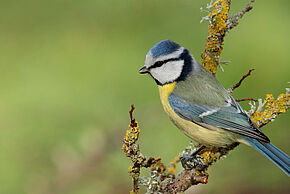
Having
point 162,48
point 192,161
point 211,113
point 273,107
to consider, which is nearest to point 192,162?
point 192,161

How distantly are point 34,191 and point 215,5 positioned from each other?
1.32 meters

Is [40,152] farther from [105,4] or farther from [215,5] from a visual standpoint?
[105,4]

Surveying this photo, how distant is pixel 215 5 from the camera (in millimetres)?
1848

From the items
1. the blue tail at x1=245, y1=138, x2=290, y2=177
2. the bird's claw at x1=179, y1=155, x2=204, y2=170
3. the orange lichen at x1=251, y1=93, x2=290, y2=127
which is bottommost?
the blue tail at x1=245, y1=138, x2=290, y2=177

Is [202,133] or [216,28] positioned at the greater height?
[216,28]

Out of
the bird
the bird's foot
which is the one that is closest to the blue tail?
the bird

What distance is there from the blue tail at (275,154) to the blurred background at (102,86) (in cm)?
47

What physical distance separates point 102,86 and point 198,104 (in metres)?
1.56

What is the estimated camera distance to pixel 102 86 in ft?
10.6

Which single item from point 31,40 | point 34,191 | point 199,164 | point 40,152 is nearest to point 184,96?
point 199,164

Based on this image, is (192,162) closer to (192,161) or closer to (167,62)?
(192,161)

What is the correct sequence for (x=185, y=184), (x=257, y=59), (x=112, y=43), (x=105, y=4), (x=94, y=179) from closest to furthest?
(x=185, y=184)
(x=94, y=179)
(x=257, y=59)
(x=112, y=43)
(x=105, y=4)

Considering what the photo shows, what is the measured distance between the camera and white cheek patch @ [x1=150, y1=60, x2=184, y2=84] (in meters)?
1.82

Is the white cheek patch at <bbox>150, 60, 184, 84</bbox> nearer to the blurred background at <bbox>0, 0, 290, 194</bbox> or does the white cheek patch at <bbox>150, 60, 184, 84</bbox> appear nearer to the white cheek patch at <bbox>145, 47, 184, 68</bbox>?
the white cheek patch at <bbox>145, 47, 184, 68</bbox>
